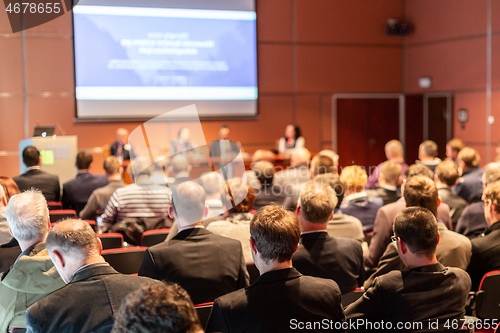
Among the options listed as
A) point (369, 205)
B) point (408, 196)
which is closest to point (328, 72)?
point (369, 205)

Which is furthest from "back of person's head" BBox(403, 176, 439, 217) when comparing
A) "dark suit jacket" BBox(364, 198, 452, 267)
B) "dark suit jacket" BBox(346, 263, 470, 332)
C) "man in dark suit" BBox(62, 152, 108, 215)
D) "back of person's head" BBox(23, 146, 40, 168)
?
"back of person's head" BBox(23, 146, 40, 168)

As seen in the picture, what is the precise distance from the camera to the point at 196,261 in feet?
7.96

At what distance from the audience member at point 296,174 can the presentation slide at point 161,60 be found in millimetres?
3763

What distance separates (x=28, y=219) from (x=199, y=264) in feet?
2.93

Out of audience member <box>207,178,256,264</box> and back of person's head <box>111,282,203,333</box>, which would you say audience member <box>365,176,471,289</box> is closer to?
audience member <box>207,178,256,264</box>

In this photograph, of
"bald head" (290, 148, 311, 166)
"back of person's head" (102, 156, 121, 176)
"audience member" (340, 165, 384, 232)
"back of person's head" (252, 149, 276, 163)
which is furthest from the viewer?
"back of person's head" (252, 149, 276, 163)

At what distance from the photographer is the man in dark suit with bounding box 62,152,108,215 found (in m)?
5.16

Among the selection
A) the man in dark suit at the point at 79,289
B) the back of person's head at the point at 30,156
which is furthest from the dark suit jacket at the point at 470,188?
the back of person's head at the point at 30,156

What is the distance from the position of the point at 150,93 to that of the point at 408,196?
263 inches

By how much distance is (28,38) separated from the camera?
8.03 meters

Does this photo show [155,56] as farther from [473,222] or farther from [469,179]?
[473,222]

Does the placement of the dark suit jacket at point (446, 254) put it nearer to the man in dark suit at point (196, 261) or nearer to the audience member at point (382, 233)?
the audience member at point (382, 233)

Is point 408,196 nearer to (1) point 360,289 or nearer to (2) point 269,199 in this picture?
(1) point 360,289

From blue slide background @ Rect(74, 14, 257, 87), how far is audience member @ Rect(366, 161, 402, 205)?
5.49 m
